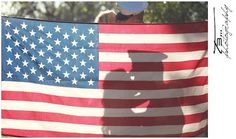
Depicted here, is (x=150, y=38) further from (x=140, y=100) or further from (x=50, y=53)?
(x=50, y=53)

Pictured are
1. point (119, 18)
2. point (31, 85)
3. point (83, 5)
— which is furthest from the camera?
point (83, 5)

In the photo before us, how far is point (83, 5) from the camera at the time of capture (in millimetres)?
36719

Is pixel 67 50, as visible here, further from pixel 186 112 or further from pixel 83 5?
pixel 83 5

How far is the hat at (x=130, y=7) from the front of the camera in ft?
17.2

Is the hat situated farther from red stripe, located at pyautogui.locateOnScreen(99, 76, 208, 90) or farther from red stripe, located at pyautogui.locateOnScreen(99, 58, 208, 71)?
red stripe, located at pyautogui.locateOnScreen(99, 76, 208, 90)

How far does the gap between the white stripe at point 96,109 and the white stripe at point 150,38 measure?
2.48 feet

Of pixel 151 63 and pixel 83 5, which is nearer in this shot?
pixel 151 63

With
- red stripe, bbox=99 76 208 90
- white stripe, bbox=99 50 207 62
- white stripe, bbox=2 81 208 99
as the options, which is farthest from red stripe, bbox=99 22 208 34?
white stripe, bbox=2 81 208 99

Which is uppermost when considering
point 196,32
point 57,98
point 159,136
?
point 196,32

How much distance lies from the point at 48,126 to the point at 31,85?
1.60 ft

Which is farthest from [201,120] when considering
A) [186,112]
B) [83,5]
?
[83,5]

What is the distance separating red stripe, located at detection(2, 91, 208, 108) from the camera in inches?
203
